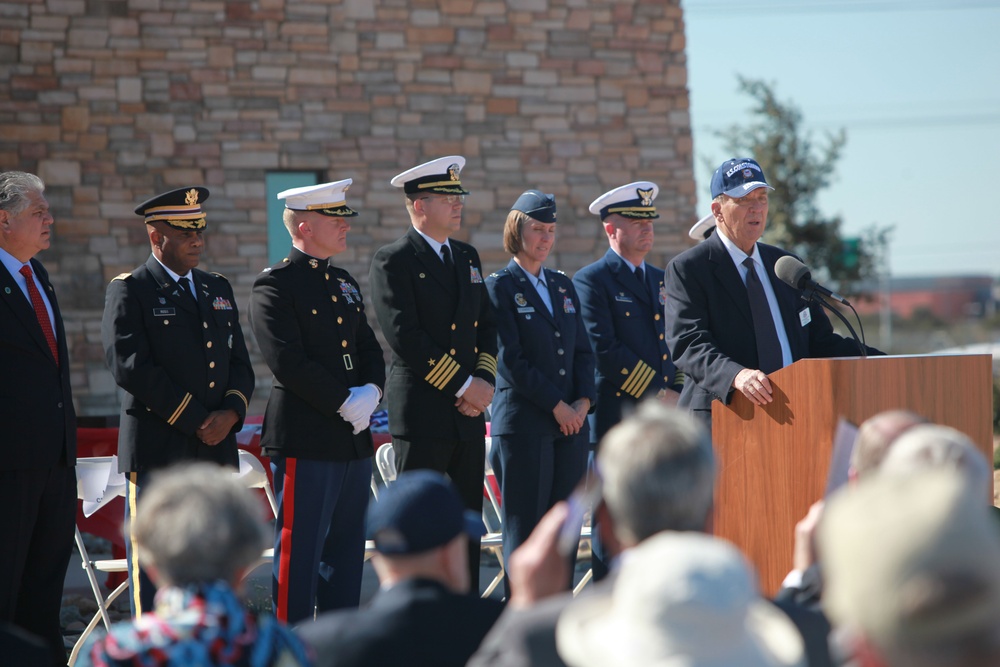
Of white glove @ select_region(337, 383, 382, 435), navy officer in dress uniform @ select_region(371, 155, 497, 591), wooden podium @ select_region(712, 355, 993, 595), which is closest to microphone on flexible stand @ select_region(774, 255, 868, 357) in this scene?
wooden podium @ select_region(712, 355, 993, 595)

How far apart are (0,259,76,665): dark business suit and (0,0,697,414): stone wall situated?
21.3 ft

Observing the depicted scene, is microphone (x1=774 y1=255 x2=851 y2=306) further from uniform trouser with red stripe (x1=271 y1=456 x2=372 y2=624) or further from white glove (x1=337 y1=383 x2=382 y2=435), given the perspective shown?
uniform trouser with red stripe (x1=271 y1=456 x2=372 y2=624)

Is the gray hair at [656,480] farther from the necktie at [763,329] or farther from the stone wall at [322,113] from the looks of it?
the stone wall at [322,113]

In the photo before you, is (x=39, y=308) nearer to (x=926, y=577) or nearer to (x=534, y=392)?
(x=534, y=392)

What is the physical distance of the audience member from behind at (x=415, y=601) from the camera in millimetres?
2275

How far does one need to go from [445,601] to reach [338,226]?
3218 mm

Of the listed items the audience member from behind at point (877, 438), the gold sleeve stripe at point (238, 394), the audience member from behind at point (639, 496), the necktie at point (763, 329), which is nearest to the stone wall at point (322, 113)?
the gold sleeve stripe at point (238, 394)

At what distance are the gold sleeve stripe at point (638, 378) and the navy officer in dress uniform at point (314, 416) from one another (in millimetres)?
1432

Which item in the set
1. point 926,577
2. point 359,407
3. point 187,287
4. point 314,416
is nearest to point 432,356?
point 359,407

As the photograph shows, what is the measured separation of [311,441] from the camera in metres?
5.00

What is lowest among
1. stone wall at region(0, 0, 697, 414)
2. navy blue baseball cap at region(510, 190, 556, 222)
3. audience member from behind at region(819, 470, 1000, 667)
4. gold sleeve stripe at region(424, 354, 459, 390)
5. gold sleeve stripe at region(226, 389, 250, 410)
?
gold sleeve stripe at region(226, 389, 250, 410)

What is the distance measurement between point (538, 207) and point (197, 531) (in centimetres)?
404

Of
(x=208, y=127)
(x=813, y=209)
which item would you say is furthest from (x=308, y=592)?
(x=813, y=209)

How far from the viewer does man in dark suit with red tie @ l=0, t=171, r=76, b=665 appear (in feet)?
14.4
